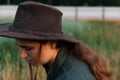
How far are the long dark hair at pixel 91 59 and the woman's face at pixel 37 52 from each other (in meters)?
0.07

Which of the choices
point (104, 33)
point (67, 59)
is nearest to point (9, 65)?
point (67, 59)

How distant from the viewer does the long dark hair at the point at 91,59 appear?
3.33 m

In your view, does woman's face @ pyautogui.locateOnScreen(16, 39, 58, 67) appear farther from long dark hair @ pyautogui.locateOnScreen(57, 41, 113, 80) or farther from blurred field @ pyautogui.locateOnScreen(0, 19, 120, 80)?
blurred field @ pyautogui.locateOnScreen(0, 19, 120, 80)

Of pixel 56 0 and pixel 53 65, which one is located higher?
pixel 53 65

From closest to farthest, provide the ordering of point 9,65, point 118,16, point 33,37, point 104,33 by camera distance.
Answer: point 33,37
point 9,65
point 104,33
point 118,16

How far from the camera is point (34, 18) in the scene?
3.21 metres

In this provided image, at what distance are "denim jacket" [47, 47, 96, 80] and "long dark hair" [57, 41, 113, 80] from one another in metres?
0.04

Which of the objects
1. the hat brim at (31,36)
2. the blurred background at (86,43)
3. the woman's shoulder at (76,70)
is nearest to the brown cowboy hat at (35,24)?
the hat brim at (31,36)

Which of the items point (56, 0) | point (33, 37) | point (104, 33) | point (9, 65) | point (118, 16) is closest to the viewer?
point (33, 37)

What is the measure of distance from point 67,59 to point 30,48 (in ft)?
0.66

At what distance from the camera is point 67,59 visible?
3264 millimetres

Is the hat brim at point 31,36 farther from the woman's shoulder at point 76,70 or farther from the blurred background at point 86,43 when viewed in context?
the blurred background at point 86,43

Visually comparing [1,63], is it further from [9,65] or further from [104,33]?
[104,33]

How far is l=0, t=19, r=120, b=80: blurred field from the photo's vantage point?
582cm
